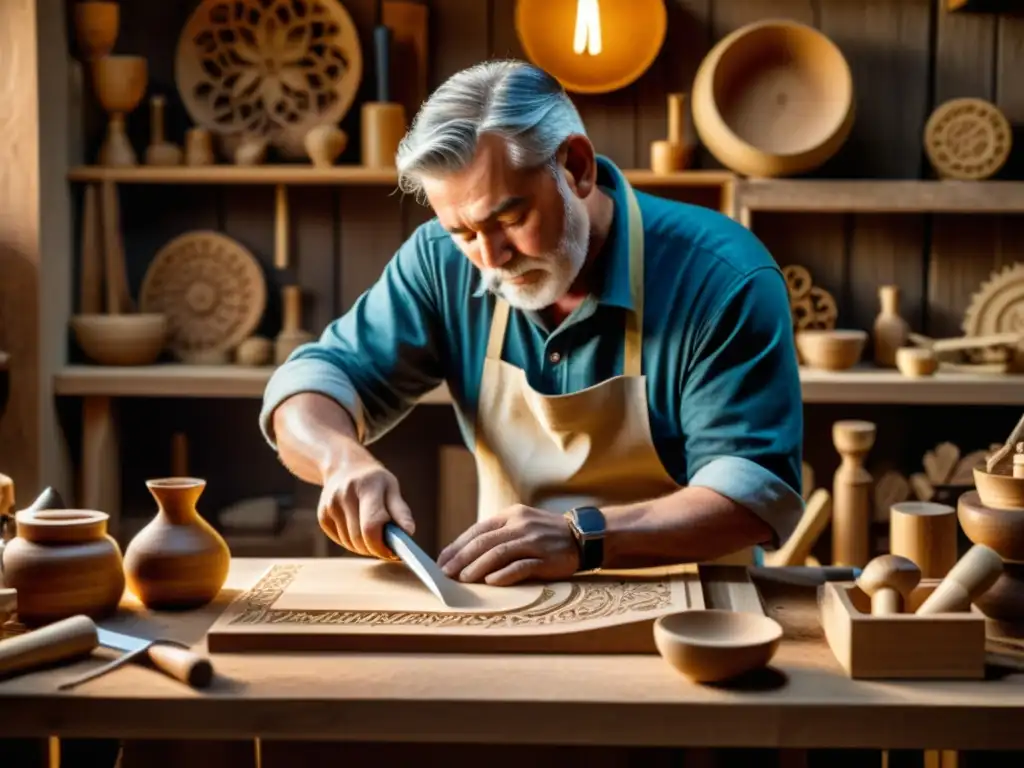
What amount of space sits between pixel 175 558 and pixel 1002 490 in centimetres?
112

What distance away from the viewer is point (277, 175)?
3852 mm

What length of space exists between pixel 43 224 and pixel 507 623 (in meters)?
2.43

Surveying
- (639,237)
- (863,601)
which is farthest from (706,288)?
(863,601)

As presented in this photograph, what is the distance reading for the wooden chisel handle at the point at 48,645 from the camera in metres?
1.65

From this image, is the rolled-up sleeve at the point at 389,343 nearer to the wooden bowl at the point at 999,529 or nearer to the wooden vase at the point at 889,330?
the wooden bowl at the point at 999,529

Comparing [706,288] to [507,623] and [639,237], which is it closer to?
[639,237]

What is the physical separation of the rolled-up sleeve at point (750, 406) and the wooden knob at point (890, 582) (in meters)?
0.33

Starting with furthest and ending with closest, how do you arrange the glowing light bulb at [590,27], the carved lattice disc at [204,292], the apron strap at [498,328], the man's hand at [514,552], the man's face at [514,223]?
the carved lattice disc at [204,292] → the glowing light bulb at [590,27] → the apron strap at [498,328] → the man's face at [514,223] → the man's hand at [514,552]

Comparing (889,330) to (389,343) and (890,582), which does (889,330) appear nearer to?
(389,343)

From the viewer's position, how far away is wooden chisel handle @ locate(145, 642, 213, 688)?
1.59 m

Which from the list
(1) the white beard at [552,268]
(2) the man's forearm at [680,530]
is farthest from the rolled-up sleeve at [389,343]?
(2) the man's forearm at [680,530]

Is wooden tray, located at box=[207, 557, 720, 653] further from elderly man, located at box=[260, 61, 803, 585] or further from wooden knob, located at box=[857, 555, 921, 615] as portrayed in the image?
wooden knob, located at box=[857, 555, 921, 615]

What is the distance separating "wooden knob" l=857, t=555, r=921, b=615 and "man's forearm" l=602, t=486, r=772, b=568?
0.33m

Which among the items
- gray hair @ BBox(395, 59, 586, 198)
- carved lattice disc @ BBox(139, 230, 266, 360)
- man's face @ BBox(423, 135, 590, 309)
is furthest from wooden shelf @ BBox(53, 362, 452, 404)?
gray hair @ BBox(395, 59, 586, 198)
